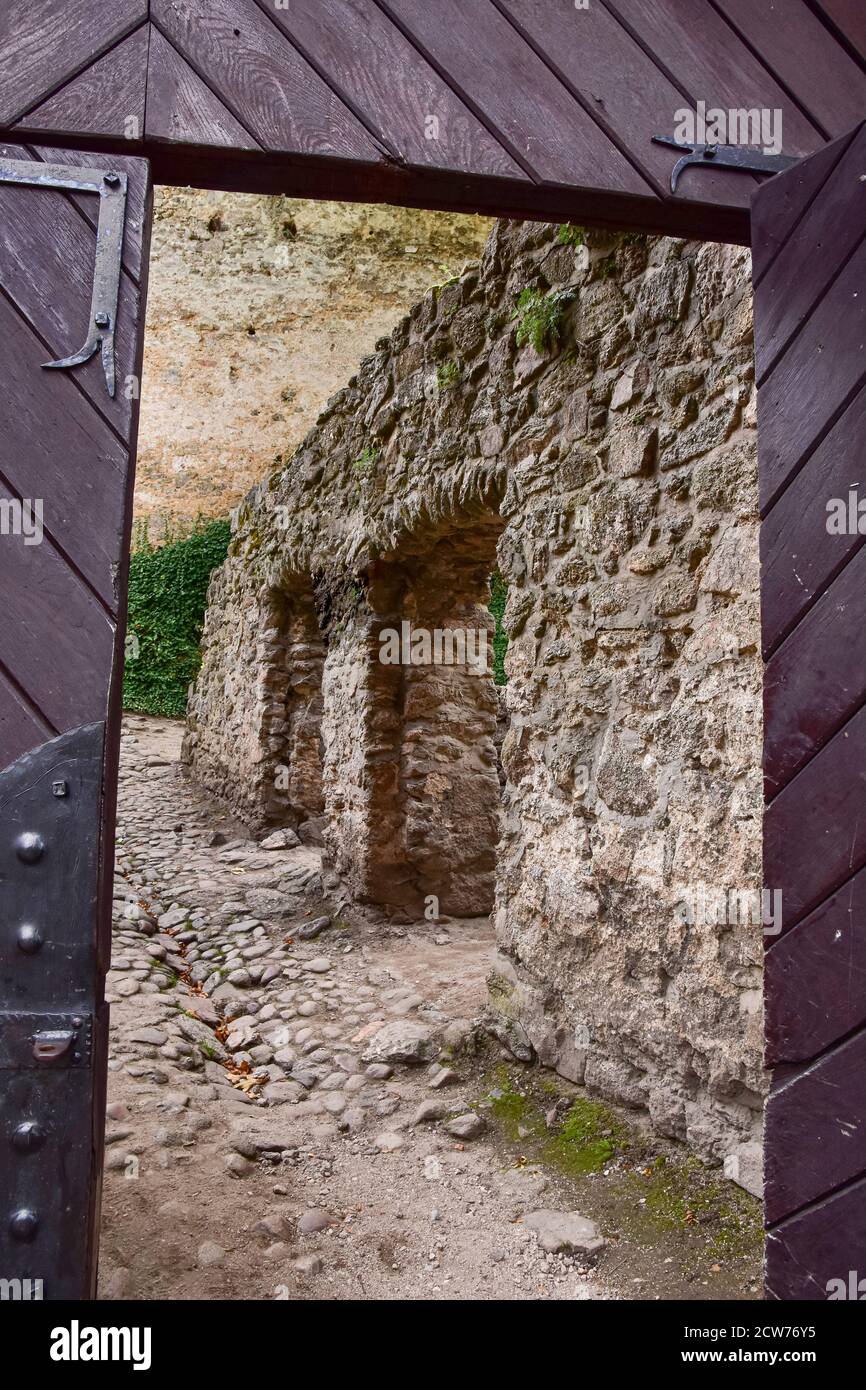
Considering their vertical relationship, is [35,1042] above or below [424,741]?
below

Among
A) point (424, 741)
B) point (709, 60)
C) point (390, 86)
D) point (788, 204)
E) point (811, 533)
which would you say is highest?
point (709, 60)

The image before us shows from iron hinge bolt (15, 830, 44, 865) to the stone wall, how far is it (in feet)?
5.99

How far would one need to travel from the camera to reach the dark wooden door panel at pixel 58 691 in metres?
1.49

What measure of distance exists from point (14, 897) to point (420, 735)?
4069mm

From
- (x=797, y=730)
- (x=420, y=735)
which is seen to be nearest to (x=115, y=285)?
(x=797, y=730)

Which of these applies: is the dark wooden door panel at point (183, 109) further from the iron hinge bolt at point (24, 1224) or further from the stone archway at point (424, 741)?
the stone archway at point (424, 741)

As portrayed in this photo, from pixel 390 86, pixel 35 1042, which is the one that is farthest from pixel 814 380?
pixel 35 1042

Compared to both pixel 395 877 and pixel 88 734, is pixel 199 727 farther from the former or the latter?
pixel 88 734

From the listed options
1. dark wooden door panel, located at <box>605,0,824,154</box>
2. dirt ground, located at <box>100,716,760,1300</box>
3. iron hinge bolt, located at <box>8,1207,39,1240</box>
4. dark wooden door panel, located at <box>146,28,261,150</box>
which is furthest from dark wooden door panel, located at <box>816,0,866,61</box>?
dirt ground, located at <box>100,716,760,1300</box>

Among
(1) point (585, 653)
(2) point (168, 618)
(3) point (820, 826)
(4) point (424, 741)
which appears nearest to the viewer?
(3) point (820, 826)

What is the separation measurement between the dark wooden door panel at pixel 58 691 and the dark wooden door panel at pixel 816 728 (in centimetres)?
121

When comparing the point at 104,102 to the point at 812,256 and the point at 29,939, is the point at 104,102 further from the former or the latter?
the point at 29,939

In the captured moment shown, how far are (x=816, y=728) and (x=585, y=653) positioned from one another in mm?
1690

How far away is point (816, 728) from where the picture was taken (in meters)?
1.71
